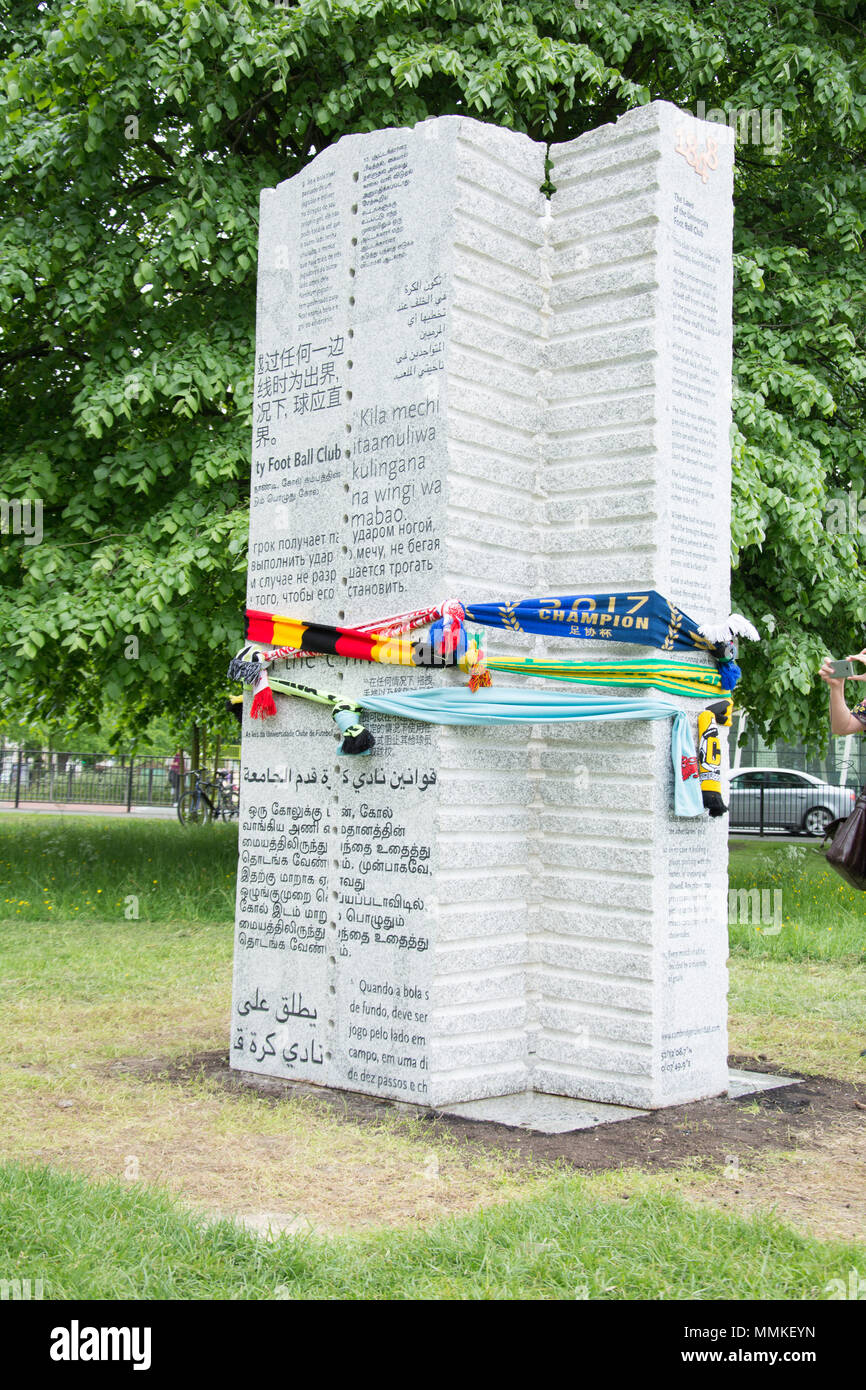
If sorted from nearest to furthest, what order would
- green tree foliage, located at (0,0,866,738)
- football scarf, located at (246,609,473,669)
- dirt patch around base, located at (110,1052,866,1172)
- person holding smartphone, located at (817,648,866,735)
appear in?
dirt patch around base, located at (110,1052,866,1172)
football scarf, located at (246,609,473,669)
person holding smartphone, located at (817,648,866,735)
green tree foliage, located at (0,0,866,738)

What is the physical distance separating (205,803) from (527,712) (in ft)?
59.8

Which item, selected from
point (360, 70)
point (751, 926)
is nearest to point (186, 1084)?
point (751, 926)

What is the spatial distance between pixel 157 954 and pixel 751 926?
17.6 feet

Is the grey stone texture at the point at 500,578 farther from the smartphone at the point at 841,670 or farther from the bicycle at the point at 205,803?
the bicycle at the point at 205,803

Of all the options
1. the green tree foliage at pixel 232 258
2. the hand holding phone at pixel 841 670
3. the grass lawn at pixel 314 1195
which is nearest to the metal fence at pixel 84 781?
the green tree foliage at pixel 232 258

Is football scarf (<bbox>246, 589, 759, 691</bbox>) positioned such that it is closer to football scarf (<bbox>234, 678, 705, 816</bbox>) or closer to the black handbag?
football scarf (<bbox>234, 678, 705, 816</bbox>)

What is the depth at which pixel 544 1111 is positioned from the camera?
6.48 metres

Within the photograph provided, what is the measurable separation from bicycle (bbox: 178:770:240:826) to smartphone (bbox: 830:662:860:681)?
14.7 m

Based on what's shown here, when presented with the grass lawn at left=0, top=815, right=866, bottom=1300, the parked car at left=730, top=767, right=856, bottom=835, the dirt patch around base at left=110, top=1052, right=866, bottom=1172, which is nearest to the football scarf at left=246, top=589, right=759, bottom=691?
the dirt patch around base at left=110, top=1052, right=866, bottom=1172

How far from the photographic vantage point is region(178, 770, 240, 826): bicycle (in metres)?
23.4

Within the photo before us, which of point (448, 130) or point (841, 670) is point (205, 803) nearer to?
point (841, 670)

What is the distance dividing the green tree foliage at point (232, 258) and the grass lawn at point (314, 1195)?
4260mm

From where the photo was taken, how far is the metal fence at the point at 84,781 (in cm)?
3697

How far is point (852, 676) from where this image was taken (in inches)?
274
